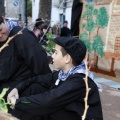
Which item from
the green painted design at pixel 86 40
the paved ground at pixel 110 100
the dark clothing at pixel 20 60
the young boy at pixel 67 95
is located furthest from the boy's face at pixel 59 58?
the paved ground at pixel 110 100

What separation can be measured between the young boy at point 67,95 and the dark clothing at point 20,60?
1.73 ft

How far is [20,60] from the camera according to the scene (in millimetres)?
2943

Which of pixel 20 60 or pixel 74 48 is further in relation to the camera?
pixel 20 60

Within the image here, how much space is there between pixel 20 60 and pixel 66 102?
90 centimetres

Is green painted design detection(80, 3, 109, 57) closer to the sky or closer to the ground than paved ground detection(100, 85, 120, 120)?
closer to the sky

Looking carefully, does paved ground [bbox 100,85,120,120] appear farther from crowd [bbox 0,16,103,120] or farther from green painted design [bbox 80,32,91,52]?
crowd [bbox 0,16,103,120]

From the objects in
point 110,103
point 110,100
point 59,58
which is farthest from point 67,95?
point 110,100

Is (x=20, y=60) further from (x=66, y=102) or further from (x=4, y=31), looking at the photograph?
(x=66, y=102)

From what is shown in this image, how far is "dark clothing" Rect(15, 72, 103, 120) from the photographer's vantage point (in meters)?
2.19

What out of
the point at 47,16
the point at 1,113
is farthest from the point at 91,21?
the point at 47,16

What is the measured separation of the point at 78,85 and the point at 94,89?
145 mm

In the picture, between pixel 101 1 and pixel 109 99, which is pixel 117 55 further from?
pixel 109 99

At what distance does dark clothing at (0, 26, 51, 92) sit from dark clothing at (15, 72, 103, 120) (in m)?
0.70

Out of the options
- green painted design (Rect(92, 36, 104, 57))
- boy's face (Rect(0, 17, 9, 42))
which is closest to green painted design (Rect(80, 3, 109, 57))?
green painted design (Rect(92, 36, 104, 57))
